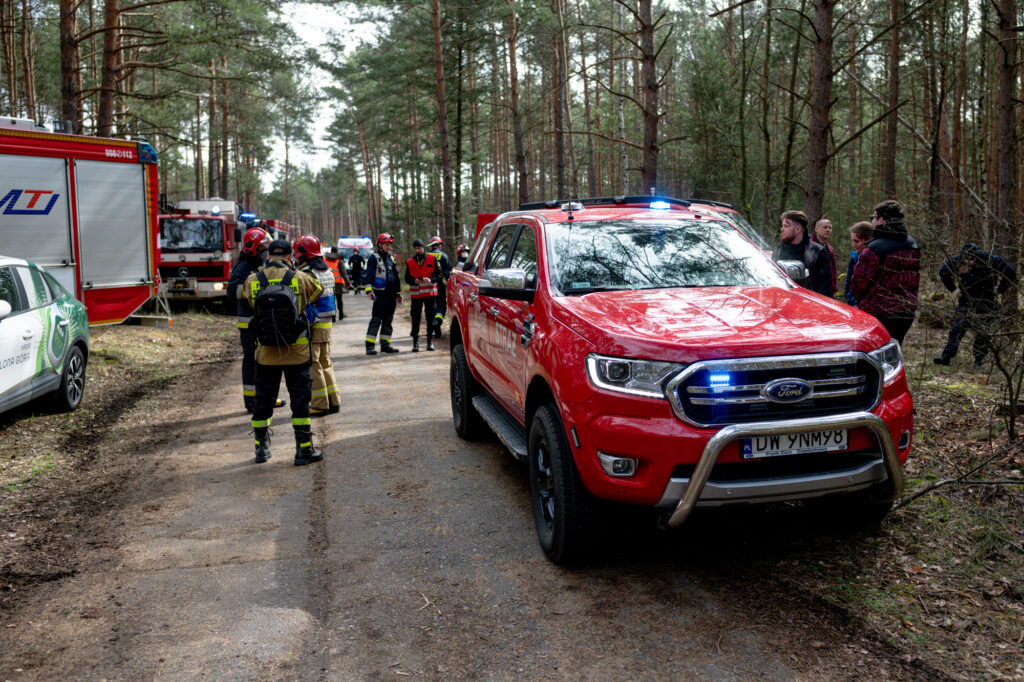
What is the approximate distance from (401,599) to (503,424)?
1884mm

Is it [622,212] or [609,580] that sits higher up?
[622,212]

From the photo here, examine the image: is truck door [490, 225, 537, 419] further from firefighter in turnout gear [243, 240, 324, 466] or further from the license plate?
firefighter in turnout gear [243, 240, 324, 466]

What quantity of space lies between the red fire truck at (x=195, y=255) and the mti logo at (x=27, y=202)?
8.45 meters

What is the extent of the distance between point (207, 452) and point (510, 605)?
4254mm

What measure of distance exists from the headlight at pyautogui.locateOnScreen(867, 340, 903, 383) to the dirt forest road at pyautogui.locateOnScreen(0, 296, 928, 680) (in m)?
1.21

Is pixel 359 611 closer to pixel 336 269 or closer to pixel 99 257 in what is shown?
pixel 99 257

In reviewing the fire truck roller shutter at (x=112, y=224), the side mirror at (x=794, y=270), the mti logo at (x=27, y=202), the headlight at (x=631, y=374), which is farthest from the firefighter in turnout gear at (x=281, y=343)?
the fire truck roller shutter at (x=112, y=224)

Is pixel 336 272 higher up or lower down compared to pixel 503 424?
higher up

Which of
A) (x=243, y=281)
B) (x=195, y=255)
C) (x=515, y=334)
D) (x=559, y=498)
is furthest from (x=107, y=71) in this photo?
(x=559, y=498)

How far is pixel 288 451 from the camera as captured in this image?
7125 millimetres

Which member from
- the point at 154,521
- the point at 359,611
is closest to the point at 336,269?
the point at 154,521

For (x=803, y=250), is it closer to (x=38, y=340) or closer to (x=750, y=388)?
(x=750, y=388)

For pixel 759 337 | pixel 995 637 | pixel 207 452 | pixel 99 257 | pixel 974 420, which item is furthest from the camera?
pixel 99 257

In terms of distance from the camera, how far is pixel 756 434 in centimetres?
357
